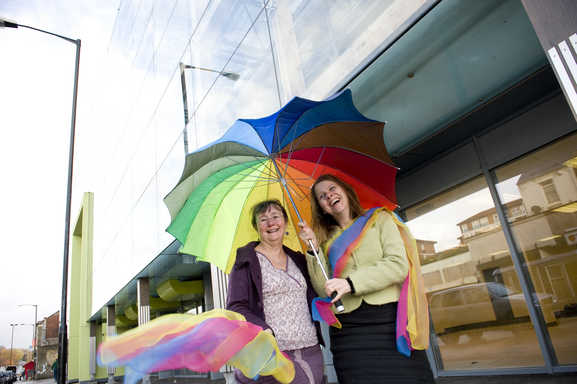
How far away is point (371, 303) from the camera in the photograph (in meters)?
2.31

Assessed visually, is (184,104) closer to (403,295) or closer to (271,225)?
(271,225)

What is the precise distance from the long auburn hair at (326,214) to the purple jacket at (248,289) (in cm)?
36

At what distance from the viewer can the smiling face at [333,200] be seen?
9.04 feet

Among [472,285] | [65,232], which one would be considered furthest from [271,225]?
[65,232]

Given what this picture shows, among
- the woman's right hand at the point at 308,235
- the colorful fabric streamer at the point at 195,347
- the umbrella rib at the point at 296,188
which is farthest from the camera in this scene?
the umbrella rib at the point at 296,188

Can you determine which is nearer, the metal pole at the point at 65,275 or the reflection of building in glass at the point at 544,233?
the reflection of building in glass at the point at 544,233

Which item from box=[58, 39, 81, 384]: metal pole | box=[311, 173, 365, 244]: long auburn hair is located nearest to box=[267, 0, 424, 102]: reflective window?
box=[311, 173, 365, 244]: long auburn hair

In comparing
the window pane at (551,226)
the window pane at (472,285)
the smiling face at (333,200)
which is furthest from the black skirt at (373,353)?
the window pane at (472,285)

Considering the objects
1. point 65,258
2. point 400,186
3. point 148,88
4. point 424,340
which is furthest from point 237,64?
point 148,88

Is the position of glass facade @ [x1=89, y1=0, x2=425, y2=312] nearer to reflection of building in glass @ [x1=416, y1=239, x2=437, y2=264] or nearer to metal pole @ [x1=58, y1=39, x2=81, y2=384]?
metal pole @ [x1=58, y1=39, x2=81, y2=384]

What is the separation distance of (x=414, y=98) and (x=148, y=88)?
37.4ft

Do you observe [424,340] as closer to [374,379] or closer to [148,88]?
[374,379]

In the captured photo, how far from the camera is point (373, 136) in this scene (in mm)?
3236

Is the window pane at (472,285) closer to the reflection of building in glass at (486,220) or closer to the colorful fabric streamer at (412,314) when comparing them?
the reflection of building in glass at (486,220)
